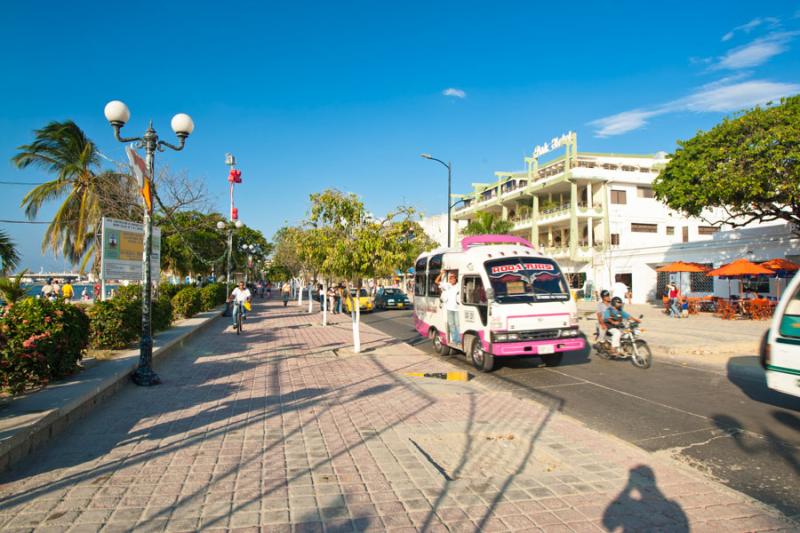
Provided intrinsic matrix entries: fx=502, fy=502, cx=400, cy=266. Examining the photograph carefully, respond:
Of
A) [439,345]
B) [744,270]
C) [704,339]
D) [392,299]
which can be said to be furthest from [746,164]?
[392,299]

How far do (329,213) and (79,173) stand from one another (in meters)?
16.5

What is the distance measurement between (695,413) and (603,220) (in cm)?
3657

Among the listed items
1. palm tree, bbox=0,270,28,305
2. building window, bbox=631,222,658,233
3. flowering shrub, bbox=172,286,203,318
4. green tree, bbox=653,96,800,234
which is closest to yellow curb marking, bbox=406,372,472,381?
palm tree, bbox=0,270,28,305

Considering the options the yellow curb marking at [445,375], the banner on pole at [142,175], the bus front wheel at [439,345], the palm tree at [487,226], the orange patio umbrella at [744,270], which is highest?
the palm tree at [487,226]

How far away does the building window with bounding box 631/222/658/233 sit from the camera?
41812mm

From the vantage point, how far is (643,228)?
138 ft

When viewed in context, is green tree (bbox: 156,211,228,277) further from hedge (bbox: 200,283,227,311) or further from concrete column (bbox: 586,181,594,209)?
concrete column (bbox: 586,181,594,209)

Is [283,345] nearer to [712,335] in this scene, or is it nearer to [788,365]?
[788,365]

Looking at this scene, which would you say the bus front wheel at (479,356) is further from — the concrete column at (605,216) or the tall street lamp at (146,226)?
the concrete column at (605,216)

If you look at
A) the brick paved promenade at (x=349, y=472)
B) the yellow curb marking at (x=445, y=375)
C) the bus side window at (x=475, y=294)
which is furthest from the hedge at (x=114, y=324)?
the bus side window at (x=475, y=294)

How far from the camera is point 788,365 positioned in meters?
5.84

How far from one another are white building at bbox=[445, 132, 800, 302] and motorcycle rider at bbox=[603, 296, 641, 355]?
882 inches

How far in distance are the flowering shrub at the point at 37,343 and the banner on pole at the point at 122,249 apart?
11.4 ft

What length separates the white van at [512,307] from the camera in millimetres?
9797
